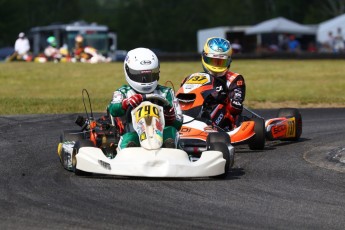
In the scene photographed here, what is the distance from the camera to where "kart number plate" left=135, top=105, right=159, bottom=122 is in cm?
903

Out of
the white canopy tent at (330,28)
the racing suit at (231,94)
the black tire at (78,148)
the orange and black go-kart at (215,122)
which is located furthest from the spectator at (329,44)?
the black tire at (78,148)

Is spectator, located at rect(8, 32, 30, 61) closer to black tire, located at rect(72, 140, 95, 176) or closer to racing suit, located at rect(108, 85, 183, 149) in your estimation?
racing suit, located at rect(108, 85, 183, 149)

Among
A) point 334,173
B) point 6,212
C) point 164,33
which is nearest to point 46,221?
point 6,212

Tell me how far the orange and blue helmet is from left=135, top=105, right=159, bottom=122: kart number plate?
130 inches

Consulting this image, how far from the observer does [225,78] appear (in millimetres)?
12312

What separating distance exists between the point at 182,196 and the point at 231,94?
4335 millimetres

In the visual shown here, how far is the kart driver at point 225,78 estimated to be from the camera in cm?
1201

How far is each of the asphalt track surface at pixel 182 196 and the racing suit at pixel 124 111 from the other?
459mm

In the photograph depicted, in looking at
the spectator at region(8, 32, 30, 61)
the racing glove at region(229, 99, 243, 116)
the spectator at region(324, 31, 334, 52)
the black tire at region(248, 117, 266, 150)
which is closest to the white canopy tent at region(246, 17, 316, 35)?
the spectator at region(324, 31, 334, 52)

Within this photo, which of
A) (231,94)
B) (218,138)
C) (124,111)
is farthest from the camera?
(231,94)

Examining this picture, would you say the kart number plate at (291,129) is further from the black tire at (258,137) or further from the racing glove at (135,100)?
the racing glove at (135,100)

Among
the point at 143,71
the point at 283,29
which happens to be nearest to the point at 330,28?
the point at 283,29

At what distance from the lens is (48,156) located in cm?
1077

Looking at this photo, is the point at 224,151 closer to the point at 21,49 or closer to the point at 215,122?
the point at 215,122
